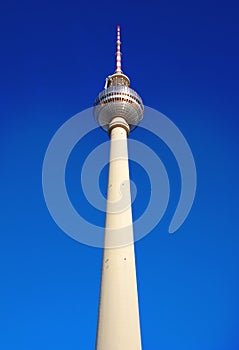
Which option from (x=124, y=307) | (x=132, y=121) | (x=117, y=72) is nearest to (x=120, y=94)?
(x=132, y=121)

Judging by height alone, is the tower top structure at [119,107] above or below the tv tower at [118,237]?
above

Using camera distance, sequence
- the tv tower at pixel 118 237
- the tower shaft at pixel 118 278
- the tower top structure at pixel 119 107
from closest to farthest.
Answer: the tower shaft at pixel 118 278, the tv tower at pixel 118 237, the tower top structure at pixel 119 107

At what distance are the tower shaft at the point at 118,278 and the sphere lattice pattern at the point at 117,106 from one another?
775 centimetres

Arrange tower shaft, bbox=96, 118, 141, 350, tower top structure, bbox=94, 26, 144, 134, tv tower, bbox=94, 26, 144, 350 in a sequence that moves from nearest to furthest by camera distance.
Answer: tower shaft, bbox=96, 118, 141, 350, tv tower, bbox=94, 26, 144, 350, tower top structure, bbox=94, 26, 144, 134

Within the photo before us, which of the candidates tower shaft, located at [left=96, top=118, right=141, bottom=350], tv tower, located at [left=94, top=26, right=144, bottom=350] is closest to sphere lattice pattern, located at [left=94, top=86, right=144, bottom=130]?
tv tower, located at [left=94, top=26, right=144, bottom=350]

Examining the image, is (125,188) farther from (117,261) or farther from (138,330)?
Result: (138,330)

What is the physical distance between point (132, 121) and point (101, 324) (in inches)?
917

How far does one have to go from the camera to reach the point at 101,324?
22328mm

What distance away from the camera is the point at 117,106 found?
130ft

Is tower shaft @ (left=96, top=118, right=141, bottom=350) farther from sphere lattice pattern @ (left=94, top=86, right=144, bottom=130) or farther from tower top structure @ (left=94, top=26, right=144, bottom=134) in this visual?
sphere lattice pattern @ (left=94, top=86, right=144, bottom=130)

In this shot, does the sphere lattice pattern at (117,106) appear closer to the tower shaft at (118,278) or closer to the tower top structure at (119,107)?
the tower top structure at (119,107)

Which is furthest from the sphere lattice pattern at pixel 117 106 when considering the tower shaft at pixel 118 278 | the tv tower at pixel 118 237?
the tower shaft at pixel 118 278

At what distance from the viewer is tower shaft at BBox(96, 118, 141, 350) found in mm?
21656

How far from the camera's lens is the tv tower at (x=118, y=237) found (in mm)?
21938
